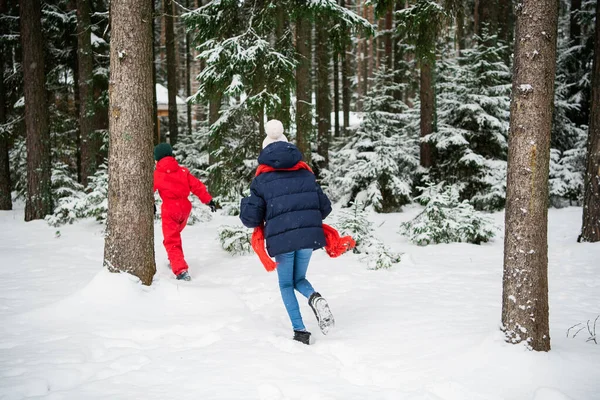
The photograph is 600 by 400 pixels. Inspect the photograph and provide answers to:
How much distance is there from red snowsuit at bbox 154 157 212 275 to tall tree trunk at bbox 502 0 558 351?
4.14 metres

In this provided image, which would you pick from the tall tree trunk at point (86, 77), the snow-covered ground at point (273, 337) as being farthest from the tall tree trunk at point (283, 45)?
the tall tree trunk at point (86, 77)

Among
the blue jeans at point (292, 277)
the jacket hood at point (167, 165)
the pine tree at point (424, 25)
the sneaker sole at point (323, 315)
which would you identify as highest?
the pine tree at point (424, 25)

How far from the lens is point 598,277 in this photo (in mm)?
6000

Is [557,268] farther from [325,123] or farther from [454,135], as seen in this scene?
[325,123]

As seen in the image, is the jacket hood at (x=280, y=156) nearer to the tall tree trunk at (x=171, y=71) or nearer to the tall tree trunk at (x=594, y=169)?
the tall tree trunk at (x=594, y=169)

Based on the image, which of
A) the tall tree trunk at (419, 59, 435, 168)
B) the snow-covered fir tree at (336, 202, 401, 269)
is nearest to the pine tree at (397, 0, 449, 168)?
the snow-covered fir tree at (336, 202, 401, 269)

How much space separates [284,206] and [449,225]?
547 centimetres

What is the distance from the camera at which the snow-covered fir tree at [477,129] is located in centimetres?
1195

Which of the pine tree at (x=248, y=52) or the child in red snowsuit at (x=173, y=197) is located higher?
the pine tree at (x=248, y=52)

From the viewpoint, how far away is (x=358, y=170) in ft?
40.4

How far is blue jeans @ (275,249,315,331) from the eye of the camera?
12.5 feet

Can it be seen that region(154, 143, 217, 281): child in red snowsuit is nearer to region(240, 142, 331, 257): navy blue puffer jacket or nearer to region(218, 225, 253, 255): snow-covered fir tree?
region(218, 225, 253, 255): snow-covered fir tree

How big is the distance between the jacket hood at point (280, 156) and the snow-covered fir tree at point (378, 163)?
857 centimetres

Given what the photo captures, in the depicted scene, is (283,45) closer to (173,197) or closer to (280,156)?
(173,197)
